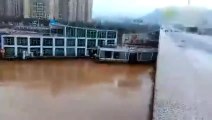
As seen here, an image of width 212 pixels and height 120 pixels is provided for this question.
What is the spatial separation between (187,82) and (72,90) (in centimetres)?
174

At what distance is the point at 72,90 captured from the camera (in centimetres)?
301

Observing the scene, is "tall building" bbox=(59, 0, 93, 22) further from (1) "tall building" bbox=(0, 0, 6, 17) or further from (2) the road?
(2) the road

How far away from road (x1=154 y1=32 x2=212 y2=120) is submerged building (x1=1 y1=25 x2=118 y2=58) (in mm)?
1654

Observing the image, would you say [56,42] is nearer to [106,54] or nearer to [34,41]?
[34,41]

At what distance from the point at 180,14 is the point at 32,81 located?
5.33 ft

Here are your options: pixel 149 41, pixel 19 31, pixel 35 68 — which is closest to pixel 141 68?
pixel 149 41

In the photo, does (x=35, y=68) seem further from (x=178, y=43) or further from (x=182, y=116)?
(x=182, y=116)

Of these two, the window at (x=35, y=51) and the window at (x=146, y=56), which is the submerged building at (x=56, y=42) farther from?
the window at (x=146, y=56)

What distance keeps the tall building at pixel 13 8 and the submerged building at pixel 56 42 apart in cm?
32

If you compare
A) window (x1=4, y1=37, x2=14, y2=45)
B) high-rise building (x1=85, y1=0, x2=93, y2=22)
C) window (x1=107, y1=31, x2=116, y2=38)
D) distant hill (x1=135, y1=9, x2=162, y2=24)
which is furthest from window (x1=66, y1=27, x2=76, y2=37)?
distant hill (x1=135, y1=9, x2=162, y2=24)

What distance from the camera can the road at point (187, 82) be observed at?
120cm

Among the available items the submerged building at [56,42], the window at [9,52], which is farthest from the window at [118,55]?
the window at [9,52]

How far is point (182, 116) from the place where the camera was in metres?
1.17

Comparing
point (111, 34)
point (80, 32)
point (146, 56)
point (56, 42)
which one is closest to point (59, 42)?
point (56, 42)
